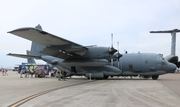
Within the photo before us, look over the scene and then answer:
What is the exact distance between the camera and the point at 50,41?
56.5 ft

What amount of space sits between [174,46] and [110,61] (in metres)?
16.9

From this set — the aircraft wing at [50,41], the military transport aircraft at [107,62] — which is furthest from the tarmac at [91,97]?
the military transport aircraft at [107,62]

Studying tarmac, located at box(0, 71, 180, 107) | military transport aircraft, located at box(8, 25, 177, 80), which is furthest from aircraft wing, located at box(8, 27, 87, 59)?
tarmac, located at box(0, 71, 180, 107)

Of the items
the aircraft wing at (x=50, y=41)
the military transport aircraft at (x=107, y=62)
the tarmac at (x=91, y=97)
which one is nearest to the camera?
the tarmac at (x=91, y=97)

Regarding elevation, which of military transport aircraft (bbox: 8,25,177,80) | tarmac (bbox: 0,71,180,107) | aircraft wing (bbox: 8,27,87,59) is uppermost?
aircraft wing (bbox: 8,27,87,59)

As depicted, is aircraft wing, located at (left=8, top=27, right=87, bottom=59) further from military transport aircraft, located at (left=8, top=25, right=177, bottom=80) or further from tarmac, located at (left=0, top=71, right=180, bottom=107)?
tarmac, located at (left=0, top=71, right=180, bottom=107)

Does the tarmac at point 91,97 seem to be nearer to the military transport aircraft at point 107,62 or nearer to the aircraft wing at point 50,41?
the aircraft wing at point 50,41

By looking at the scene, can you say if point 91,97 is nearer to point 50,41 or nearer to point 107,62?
point 50,41

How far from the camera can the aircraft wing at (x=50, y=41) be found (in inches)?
574

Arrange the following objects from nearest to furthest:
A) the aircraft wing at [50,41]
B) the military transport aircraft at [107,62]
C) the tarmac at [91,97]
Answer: the tarmac at [91,97] → the aircraft wing at [50,41] → the military transport aircraft at [107,62]

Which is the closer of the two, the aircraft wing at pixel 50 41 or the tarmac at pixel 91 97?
the tarmac at pixel 91 97

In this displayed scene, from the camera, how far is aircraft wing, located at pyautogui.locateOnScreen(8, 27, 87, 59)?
14586 millimetres

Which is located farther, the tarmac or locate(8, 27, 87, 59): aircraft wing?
locate(8, 27, 87, 59): aircraft wing

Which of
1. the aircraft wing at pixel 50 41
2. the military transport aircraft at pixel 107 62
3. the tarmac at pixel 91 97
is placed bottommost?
the tarmac at pixel 91 97
